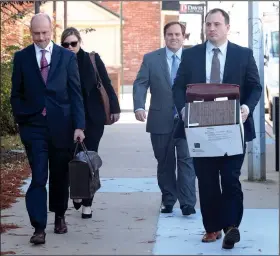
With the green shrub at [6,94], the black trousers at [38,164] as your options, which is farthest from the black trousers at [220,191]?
the green shrub at [6,94]

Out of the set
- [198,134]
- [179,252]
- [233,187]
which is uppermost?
[198,134]

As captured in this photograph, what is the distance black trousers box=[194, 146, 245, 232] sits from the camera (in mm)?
7449

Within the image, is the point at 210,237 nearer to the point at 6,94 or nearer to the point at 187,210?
the point at 187,210

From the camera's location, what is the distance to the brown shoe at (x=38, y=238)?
24.8ft

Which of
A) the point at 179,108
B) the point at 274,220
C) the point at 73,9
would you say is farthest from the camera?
the point at 73,9

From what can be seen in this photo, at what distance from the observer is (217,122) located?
7234mm

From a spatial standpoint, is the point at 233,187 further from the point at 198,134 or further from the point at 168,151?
the point at 168,151

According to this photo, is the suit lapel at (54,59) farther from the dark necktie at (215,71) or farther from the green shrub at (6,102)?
the green shrub at (6,102)

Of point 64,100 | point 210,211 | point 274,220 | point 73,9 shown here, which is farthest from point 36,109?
point 73,9

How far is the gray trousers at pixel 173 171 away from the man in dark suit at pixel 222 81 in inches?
54.0

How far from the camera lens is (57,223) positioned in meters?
8.12

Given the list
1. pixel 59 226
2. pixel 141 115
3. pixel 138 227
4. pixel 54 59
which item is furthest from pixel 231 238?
pixel 54 59

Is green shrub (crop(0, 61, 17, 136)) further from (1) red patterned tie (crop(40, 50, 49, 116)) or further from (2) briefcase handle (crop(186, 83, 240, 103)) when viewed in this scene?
(2) briefcase handle (crop(186, 83, 240, 103))

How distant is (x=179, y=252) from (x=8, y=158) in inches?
282
